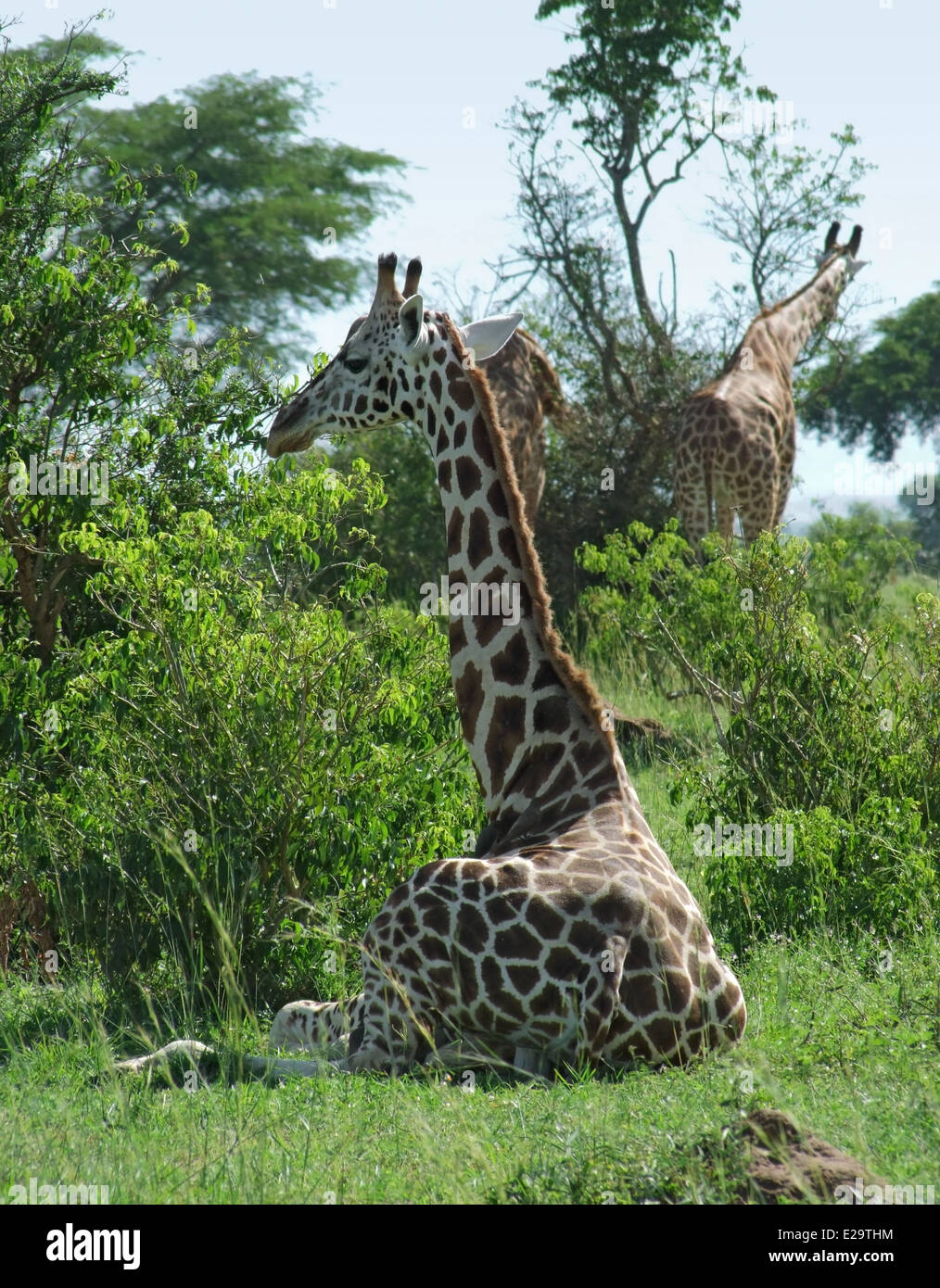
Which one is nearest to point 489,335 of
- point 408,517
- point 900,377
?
point 408,517

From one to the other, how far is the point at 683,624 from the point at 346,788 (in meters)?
4.23

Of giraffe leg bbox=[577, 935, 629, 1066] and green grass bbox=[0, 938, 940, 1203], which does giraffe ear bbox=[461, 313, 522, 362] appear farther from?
green grass bbox=[0, 938, 940, 1203]

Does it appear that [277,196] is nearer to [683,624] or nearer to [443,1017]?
[683,624]

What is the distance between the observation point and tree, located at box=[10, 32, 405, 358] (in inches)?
919

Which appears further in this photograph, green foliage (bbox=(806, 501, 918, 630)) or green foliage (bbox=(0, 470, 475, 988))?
green foliage (bbox=(806, 501, 918, 630))

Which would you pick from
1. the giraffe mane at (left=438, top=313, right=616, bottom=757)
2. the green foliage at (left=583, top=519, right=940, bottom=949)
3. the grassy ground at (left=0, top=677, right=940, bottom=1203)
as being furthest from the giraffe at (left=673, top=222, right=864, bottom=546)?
the grassy ground at (left=0, top=677, right=940, bottom=1203)

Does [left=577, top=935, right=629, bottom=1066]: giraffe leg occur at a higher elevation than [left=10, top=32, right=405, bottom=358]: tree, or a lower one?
lower

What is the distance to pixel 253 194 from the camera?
24.2 metres

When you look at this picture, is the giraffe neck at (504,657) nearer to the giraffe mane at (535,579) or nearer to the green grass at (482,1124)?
the giraffe mane at (535,579)

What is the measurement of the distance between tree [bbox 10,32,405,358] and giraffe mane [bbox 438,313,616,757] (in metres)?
18.2

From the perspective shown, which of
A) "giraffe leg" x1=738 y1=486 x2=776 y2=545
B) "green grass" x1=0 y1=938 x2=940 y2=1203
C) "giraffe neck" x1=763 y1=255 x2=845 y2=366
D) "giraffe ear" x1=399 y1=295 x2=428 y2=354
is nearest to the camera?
"green grass" x1=0 y1=938 x2=940 y2=1203

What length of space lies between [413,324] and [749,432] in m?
7.82

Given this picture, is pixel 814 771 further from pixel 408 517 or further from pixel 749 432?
pixel 408 517

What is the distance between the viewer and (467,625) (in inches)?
222
